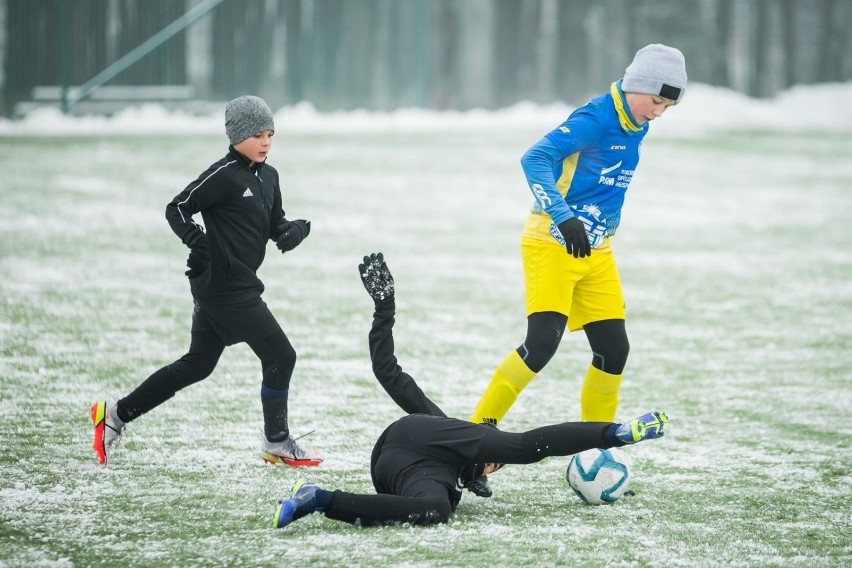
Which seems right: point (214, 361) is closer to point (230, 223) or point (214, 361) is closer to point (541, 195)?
point (230, 223)

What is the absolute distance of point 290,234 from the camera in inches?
214

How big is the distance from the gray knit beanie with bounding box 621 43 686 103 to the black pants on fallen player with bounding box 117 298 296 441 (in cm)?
194

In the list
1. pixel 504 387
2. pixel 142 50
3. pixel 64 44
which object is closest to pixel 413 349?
pixel 504 387

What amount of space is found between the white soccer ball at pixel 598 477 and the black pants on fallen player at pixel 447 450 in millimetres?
247

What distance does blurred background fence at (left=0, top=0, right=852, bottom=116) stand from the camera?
1759cm

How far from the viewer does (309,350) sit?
323 inches

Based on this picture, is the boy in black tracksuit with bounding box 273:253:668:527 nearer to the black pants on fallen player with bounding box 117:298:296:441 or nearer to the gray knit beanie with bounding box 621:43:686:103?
the black pants on fallen player with bounding box 117:298:296:441

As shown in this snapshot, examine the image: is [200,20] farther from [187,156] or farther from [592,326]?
[592,326]

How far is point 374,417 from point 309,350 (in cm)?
188

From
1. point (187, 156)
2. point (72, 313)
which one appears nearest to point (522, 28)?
point (187, 156)

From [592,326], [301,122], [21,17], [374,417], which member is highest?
[21,17]

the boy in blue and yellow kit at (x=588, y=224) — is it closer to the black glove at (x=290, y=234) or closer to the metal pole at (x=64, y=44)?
the black glove at (x=290, y=234)

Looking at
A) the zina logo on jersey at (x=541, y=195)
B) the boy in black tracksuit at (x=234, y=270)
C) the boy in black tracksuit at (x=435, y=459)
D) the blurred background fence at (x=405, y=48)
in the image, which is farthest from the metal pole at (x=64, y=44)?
the boy in black tracksuit at (x=435, y=459)

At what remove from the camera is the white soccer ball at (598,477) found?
4816mm
